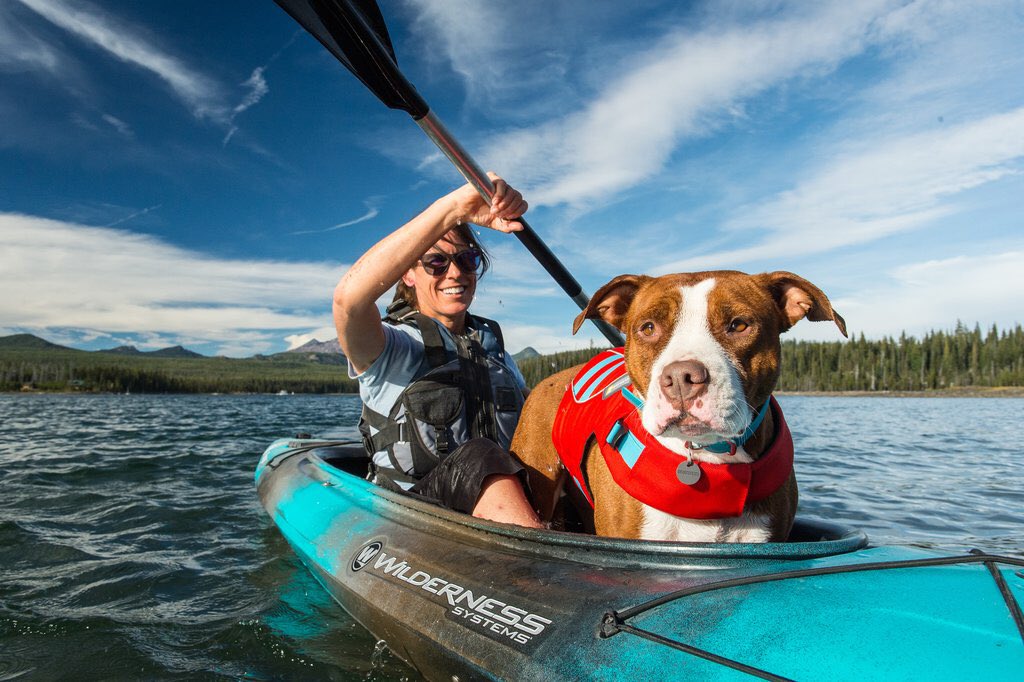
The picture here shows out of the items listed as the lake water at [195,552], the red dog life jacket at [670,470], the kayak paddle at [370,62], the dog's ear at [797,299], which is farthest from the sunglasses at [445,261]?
the lake water at [195,552]

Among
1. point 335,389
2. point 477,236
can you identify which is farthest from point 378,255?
point 335,389

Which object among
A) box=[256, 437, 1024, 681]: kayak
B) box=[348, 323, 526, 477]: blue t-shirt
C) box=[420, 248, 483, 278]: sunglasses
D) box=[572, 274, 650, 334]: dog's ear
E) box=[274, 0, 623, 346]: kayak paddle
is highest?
box=[274, 0, 623, 346]: kayak paddle

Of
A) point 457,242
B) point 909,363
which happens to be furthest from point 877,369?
point 457,242

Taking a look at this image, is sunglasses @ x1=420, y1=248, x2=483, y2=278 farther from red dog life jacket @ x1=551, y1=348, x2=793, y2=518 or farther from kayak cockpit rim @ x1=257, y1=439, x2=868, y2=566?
red dog life jacket @ x1=551, y1=348, x2=793, y2=518

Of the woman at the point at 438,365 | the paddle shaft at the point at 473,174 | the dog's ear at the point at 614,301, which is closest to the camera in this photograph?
the dog's ear at the point at 614,301

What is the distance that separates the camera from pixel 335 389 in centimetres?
15062

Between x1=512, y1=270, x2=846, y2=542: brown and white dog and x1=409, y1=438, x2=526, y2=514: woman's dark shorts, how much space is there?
605 millimetres

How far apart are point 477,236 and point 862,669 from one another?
404cm

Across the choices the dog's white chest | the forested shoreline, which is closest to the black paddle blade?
the dog's white chest

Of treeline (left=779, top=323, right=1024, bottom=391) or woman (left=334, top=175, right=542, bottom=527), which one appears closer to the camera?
woman (left=334, top=175, right=542, bottom=527)

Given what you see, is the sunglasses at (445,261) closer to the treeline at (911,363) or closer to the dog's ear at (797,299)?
the dog's ear at (797,299)

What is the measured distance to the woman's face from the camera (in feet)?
16.1

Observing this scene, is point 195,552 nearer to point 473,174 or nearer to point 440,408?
point 440,408

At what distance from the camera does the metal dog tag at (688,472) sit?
285 centimetres
